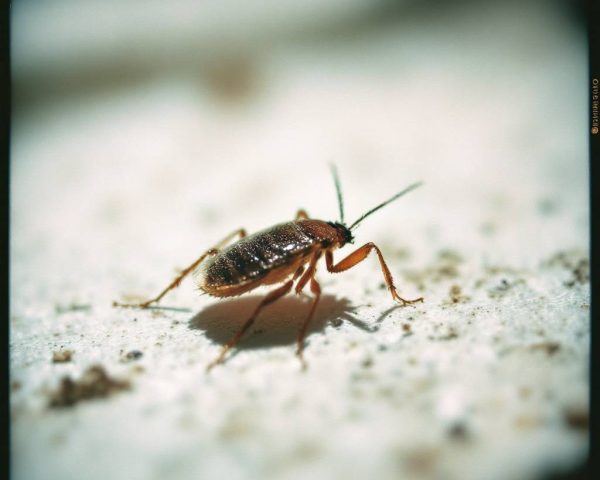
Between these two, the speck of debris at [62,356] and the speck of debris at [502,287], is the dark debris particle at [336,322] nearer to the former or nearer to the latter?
the speck of debris at [502,287]

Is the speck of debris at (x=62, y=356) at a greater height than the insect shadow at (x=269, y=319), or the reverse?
the speck of debris at (x=62, y=356)

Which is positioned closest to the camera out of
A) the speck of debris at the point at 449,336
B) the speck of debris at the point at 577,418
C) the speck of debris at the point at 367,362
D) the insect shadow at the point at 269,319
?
the speck of debris at the point at 577,418

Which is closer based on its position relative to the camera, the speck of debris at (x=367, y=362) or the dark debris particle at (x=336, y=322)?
the speck of debris at (x=367, y=362)

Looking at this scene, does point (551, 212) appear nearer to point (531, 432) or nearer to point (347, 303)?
point (347, 303)

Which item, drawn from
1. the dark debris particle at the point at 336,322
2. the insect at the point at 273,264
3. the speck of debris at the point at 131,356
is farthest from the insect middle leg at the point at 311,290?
the speck of debris at the point at 131,356

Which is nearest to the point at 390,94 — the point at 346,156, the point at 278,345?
the point at 346,156

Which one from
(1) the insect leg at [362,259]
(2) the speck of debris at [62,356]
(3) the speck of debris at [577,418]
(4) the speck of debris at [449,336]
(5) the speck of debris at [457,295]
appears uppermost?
(1) the insect leg at [362,259]

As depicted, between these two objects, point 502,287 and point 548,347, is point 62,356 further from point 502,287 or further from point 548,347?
point 502,287
